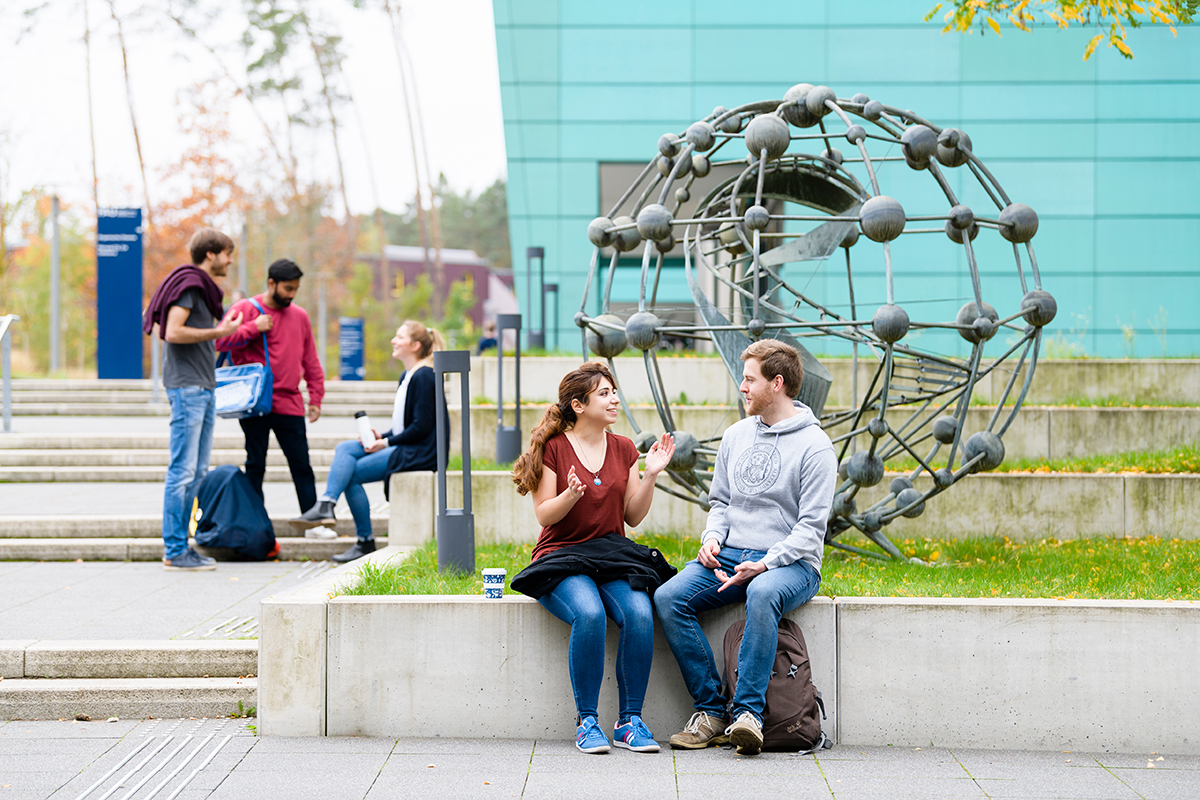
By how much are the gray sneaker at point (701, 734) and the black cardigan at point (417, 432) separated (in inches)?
120

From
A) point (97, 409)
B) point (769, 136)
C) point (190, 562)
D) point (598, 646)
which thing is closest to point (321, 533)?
point (190, 562)

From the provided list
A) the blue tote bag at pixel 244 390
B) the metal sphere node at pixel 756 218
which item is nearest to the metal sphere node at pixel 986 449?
the metal sphere node at pixel 756 218

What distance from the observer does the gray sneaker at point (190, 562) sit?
6633 millimetres

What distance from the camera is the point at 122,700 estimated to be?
4.44 meters

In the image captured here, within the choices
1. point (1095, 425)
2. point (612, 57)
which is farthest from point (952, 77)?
point (1095, 425)

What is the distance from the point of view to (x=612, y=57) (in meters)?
18.6

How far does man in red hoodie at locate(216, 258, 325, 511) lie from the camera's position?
22.3 feet

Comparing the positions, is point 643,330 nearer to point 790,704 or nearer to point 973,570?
point 790,704

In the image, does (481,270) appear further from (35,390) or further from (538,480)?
(538,480)

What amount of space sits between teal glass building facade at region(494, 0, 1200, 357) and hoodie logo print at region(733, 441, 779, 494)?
13.8 m

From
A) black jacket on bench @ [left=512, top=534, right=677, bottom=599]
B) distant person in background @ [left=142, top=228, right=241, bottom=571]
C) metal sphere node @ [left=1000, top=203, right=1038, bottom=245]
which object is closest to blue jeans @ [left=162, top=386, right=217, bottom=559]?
distant person in background @ [left=142, top=228, right=241, bottom=571]

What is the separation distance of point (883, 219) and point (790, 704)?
6.84 ft

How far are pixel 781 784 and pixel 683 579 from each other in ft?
2.89

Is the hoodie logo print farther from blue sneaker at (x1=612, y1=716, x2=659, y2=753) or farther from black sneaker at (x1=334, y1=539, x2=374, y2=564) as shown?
black sneaker at (x1=334, y1=539, x2=374, y2=564)
